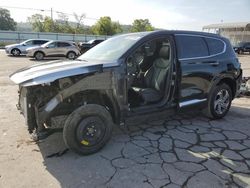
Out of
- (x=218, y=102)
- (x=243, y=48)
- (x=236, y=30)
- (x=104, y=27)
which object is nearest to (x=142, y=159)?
→ (x=218, y=102)

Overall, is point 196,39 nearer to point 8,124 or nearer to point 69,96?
point 69,96

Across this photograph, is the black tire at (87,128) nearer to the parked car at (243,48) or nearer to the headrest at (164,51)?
the headrest at (164,51)

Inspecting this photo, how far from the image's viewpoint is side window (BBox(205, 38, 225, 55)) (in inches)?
208

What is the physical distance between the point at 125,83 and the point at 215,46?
2.41 meters

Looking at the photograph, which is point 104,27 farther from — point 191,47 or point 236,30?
point 191,47

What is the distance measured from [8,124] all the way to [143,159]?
2.87m

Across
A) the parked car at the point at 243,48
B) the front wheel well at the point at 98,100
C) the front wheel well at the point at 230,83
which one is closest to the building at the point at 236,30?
the parked car at the point at 243,48

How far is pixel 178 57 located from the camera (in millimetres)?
4684

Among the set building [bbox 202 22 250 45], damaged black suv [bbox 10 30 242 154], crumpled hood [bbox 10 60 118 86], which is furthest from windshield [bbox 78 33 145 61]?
building [bbox 202 22 250 45]

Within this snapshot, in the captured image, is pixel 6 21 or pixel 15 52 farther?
pixel 6 21

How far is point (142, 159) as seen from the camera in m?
3.76

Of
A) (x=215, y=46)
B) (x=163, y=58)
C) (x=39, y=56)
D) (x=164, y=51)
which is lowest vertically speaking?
(x=39, y=56)

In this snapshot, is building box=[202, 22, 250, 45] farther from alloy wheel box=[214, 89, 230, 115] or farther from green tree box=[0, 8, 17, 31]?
green tree box=[0, 8, 17, 31]

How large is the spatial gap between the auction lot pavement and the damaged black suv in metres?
0.35
